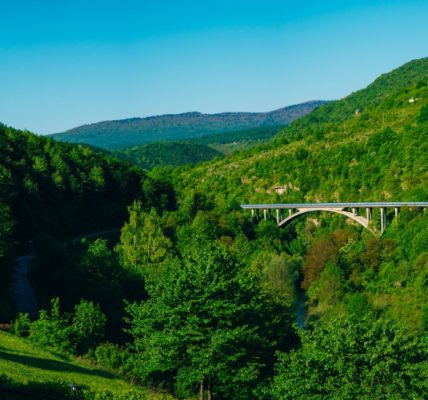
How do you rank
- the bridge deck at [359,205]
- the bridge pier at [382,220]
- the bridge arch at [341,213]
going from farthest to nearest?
the bridge arch at [341,213]
the bridge pier at [382,220]
the bridge deck at [359,205]

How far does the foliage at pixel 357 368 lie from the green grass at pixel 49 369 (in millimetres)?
3993

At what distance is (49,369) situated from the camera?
1936 cm

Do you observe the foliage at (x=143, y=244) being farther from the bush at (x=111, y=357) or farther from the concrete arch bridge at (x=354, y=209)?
the bush at (x=111, y=357)

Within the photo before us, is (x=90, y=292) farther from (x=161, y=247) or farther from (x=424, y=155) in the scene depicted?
(x=424, y=155)

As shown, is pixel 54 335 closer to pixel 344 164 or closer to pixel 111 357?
pixel 111 357

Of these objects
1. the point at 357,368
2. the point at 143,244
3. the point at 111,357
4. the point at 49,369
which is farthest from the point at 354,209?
the point at 49,369

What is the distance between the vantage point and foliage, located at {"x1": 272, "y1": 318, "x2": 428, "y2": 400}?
61.5 ft

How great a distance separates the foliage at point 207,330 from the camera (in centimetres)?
2134

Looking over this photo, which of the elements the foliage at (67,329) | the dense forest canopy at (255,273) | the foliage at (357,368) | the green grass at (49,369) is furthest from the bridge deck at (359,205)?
the green grass at (49,369)

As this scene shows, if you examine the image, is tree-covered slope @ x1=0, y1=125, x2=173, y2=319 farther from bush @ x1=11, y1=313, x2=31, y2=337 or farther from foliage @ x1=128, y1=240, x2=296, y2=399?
foliage @ x1=128, y1=240, x2=296, y2=399

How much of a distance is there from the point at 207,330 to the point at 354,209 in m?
43.9

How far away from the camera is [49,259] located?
37.4 meters

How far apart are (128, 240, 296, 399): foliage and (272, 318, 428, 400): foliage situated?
1999 mm

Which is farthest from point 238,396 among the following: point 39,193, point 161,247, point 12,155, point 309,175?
point 309,175
